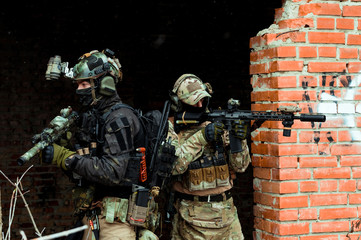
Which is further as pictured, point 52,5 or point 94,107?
point 52,5

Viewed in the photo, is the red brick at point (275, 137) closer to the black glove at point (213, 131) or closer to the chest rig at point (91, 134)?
the black glove at point (213, 131)

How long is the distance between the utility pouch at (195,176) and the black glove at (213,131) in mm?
242

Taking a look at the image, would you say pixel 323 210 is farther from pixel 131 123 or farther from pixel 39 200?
pixel 39 200

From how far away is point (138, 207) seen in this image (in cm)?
301

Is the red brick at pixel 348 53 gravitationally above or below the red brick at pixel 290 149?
above

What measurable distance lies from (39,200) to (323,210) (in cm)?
367

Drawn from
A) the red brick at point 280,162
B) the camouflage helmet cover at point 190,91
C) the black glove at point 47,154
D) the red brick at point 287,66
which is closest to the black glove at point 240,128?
the red brick at point 280,162

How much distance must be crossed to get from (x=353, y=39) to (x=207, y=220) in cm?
178

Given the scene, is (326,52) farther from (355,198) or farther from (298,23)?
(355,198)

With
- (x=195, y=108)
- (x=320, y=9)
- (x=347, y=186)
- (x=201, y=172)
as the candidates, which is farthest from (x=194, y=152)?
(x=320, y=9)

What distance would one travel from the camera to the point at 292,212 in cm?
317

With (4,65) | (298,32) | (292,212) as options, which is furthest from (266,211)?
(4,65)

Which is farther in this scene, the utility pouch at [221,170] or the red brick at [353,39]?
the utility pouch at [221,170]

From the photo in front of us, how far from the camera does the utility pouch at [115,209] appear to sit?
9.79 ft
